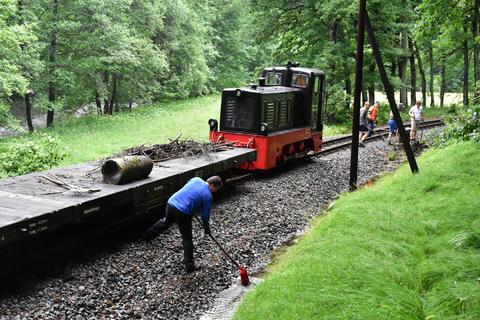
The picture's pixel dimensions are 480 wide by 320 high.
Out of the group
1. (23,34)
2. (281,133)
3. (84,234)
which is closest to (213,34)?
(23,34)

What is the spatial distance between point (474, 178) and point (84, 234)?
781 cm

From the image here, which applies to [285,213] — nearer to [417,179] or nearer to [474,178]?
[417,179]

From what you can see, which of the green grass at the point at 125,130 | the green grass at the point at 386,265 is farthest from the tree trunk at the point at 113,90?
the green grass at the point at 386,265

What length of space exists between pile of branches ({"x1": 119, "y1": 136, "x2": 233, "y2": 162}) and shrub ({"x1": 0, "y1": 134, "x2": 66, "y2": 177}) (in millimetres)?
2508

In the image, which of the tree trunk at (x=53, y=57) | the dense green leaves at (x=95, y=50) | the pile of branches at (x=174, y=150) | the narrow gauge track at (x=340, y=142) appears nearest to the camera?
the pile of branches at (x=174, y=150)

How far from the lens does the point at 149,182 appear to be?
328 inches

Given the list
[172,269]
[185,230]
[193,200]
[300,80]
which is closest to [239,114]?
[300,80]

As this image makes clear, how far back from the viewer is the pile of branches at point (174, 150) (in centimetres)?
1069

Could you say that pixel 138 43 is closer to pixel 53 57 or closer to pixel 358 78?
pixel 53 57

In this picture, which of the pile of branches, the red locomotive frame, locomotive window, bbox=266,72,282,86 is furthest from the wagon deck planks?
locomotive window, bbox=266,72,282,86

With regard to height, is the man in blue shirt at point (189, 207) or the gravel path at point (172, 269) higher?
the man in blue shirt at point (189, 207)

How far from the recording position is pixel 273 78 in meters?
16.8

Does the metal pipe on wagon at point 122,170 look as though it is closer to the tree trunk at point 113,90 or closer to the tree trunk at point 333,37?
the tree trunk at point 333,37

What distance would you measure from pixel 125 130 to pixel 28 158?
40.5 ft
